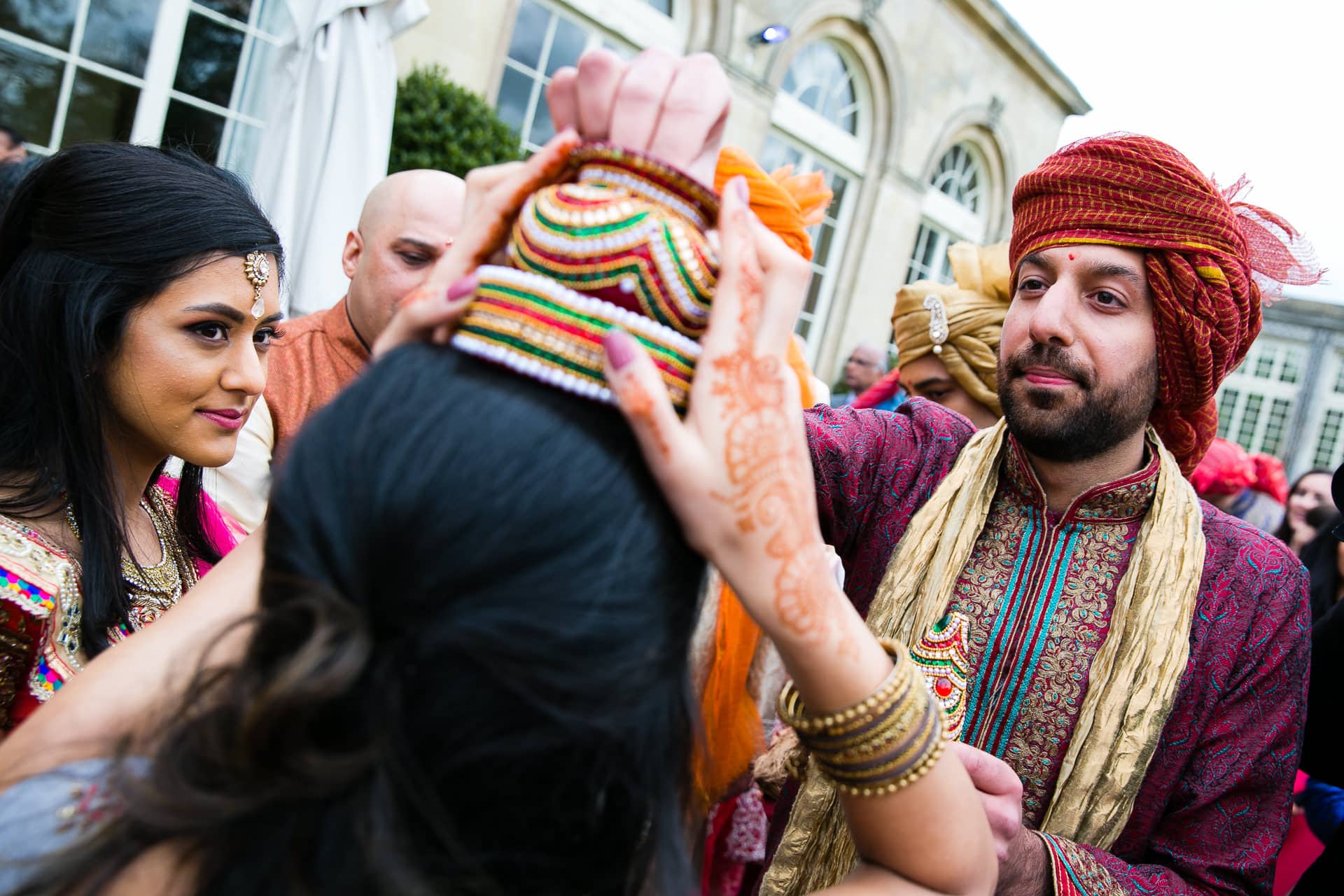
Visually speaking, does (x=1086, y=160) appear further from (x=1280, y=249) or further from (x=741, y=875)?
(x=741, y=875)

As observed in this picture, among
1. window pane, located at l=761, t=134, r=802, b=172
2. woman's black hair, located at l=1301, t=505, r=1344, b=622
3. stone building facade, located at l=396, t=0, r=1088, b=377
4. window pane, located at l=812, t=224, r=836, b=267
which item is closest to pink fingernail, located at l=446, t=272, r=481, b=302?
woman's black hair, located at l=1301, t=505, r=1344, b=622

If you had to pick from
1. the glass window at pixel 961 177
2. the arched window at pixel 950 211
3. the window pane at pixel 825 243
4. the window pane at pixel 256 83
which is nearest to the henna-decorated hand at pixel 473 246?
the window pane at pixel 256 83

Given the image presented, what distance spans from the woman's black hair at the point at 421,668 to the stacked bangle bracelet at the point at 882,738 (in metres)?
0.22

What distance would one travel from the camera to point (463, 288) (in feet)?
2.77

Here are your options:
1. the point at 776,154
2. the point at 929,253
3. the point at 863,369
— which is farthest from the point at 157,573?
the point at 929,253

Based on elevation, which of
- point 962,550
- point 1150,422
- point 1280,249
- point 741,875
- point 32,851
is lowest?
point 741,875

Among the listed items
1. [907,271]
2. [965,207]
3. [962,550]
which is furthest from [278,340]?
[965,207]

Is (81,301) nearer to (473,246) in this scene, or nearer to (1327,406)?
(473,246)

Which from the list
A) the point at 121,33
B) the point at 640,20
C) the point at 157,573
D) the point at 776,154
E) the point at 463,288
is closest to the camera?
the point at 463,288

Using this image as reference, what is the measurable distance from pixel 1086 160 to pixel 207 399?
6.12 feet

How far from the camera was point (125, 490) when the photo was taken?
1780 millimetres

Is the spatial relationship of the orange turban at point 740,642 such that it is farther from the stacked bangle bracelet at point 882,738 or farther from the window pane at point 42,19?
the window pane at point 42,19

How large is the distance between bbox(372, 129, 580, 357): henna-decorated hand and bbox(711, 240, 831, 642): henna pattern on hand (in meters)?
0.23

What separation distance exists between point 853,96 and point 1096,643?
1015cm
